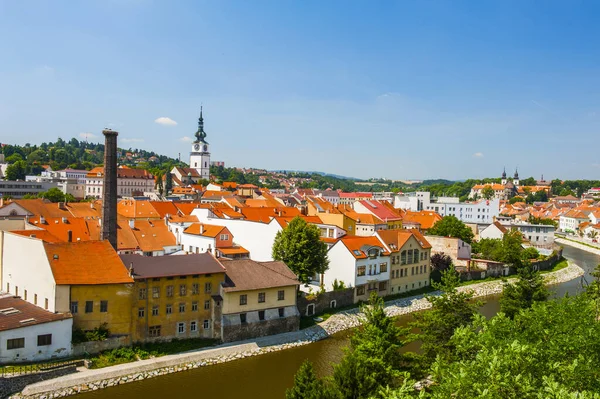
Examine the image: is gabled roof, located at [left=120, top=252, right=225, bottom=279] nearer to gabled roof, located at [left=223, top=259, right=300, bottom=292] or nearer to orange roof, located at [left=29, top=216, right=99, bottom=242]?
gabled roof, located at [left=223, top=259, right=300, bottom=292]

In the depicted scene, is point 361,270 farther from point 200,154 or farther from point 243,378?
point 200,154

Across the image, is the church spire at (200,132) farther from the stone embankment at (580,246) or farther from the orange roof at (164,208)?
the stone embankment at (580,246)

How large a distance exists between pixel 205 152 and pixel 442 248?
300 feet

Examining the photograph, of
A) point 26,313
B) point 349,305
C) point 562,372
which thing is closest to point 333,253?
point 349,305

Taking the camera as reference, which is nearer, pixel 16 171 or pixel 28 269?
pixel 28 269

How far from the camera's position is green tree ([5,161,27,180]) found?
97.4 m

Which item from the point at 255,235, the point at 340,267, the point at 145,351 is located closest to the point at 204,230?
the point at 255,235

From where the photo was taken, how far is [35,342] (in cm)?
2200

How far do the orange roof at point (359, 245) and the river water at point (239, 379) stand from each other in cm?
858

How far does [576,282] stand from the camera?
4959 centimetres

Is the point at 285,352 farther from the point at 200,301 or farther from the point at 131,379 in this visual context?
the point at 131,379

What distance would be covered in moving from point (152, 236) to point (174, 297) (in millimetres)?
15966

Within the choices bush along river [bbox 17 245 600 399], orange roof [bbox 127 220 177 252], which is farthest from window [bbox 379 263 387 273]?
orange roof [bbox 127 220 177 252]

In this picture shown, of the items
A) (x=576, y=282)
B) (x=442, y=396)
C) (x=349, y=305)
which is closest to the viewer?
(x=442, y=396)
